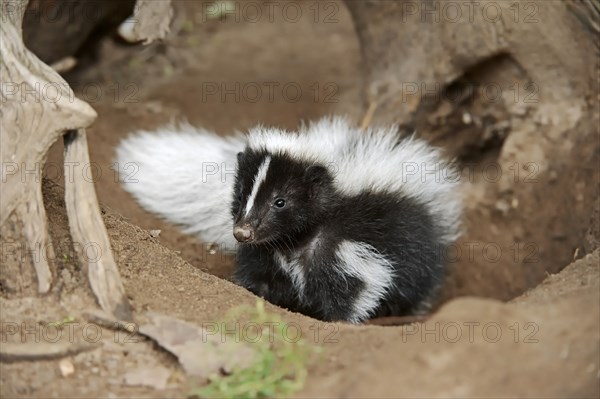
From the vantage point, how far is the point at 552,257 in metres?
6.69

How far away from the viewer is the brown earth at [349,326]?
147 inches

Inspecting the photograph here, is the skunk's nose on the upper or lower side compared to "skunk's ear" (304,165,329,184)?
lower

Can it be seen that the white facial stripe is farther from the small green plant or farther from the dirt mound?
the small green plant

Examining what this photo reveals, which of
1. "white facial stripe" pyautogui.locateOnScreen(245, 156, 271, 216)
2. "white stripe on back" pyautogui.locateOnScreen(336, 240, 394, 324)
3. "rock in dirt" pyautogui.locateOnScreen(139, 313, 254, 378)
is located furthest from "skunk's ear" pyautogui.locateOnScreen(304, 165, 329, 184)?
"rock in dirt" pyautogui.locateOnScreen(139, 313, 254, 378)

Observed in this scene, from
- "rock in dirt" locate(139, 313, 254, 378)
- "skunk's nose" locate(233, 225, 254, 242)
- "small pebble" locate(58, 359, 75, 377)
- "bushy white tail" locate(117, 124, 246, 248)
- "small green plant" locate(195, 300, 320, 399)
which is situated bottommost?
"bushy white tail" locate(117, 124, 246, 248)

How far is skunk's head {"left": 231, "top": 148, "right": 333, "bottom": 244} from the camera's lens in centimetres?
533

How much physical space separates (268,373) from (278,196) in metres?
1.77

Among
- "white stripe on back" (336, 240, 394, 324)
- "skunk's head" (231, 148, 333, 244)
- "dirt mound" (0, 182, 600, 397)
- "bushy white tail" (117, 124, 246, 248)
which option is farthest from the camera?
"bushy white tail" (117, 124, 246, 248)

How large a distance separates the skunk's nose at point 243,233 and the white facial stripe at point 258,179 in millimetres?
122

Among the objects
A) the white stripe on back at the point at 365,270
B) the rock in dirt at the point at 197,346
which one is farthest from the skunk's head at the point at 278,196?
the rock in dirt at the point at 197,346

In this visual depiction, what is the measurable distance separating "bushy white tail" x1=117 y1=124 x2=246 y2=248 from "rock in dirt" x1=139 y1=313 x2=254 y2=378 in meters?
2.11

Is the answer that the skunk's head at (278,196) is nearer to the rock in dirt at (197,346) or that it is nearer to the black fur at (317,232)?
the black fur at (317,232)

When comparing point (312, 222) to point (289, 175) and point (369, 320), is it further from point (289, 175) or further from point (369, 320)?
point (369, 320)

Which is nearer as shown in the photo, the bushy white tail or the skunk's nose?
the skunk's nose
